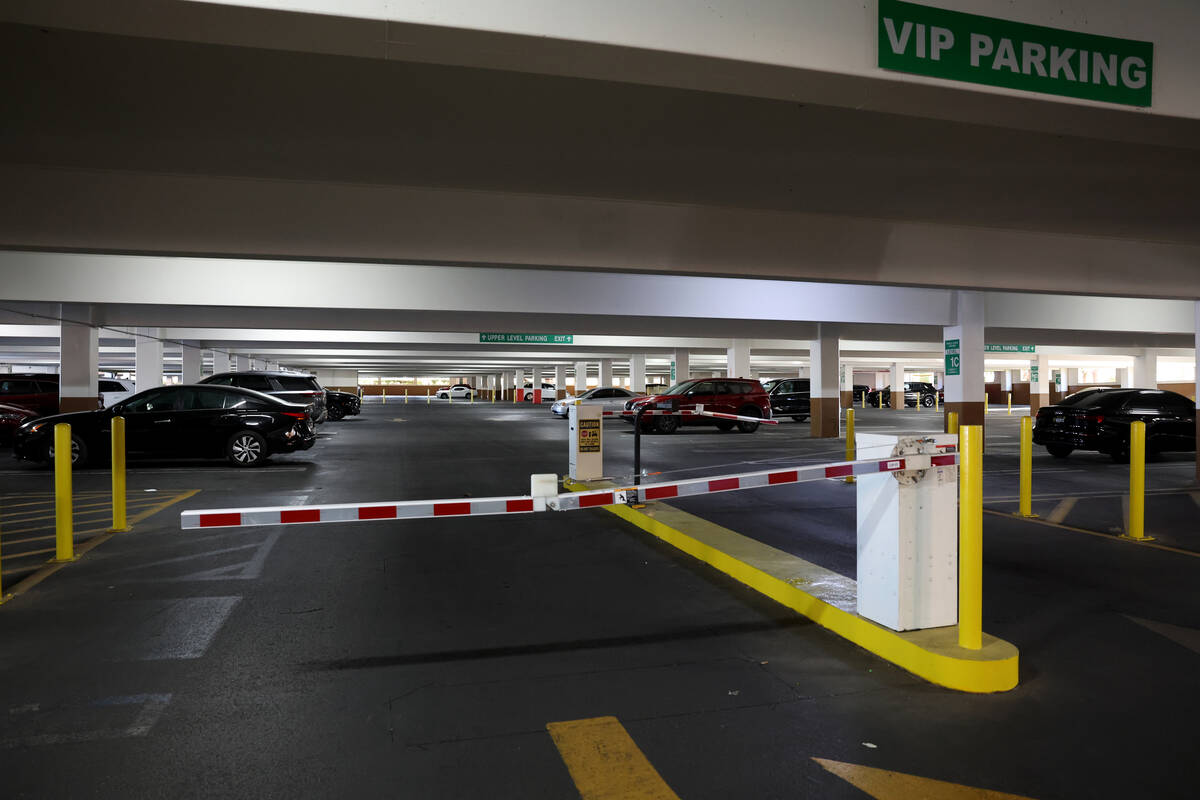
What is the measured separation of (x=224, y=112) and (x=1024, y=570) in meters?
7.57

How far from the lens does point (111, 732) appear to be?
3379 mm

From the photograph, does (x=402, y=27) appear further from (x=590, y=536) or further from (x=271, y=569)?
(x=590, y=536)

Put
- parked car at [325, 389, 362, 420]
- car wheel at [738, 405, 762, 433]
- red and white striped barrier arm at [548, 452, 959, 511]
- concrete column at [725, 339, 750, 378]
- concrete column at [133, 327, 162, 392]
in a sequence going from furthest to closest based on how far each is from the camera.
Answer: parked car at [325, 389, 362, 420], concrete column at [725, 339, 750, 378], car wheel at [738, 405, 762, 433], concrete column at [133, 327, 162, 392], red and white striped barrier arm at [548, 452, 959, 511]

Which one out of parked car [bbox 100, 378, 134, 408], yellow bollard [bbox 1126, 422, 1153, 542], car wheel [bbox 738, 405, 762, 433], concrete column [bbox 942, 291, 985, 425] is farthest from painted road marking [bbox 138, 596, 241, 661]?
car wheel [bbox 738, 405, 762, 433]

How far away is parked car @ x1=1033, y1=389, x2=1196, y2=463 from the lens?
14445 mm

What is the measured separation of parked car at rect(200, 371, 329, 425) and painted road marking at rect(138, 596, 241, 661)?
51.9ft

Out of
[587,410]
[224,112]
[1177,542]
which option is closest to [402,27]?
[224,112]

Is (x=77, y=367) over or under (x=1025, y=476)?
over

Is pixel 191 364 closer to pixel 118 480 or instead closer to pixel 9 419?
pixel 9 419

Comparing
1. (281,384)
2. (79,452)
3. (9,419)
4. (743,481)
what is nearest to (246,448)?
(79,452)

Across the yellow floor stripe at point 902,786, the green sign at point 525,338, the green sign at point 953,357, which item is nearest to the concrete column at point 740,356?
the green sign at point 525,338

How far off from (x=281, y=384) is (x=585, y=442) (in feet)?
49.7

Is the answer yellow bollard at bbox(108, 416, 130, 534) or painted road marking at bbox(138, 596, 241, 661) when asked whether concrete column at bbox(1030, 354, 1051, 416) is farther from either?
painted road marking at bbox(138, 596, 241, 661)

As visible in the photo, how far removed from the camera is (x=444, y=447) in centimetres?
1883
